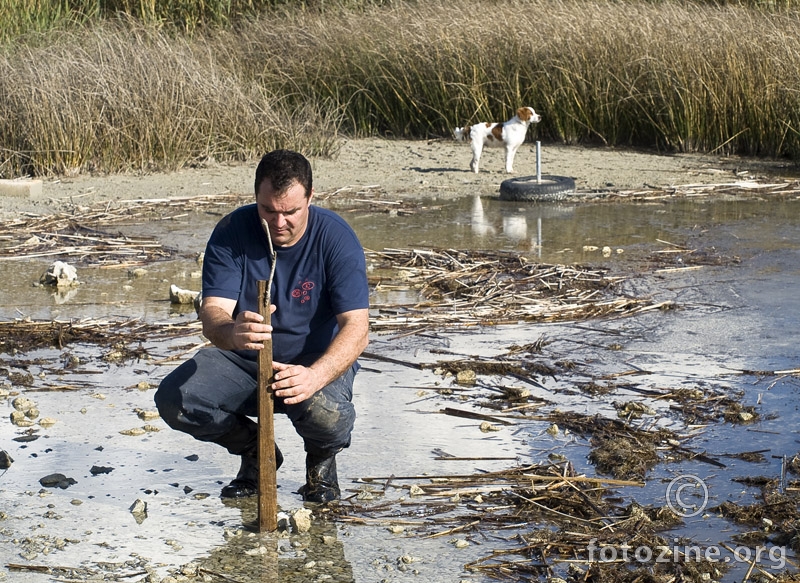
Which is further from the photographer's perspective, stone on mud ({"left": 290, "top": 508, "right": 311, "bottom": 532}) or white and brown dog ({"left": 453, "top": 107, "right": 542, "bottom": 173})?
white and brown dog ({"left": 453, "top": 107, "right": 542, "bottom": 173})

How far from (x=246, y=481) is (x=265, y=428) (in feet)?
1.96

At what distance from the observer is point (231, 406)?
15.5 feet

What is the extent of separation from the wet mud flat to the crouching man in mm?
296

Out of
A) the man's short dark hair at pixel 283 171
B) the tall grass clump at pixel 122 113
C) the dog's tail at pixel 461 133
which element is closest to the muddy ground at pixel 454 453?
the man's short dark hair at pixel 283 171

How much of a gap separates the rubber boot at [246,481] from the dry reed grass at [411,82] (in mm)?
9256

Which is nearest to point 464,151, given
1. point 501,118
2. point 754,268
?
point 501,118

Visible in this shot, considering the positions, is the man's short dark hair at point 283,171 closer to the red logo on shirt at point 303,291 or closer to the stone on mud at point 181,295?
the red logo on shirt at point 303,291

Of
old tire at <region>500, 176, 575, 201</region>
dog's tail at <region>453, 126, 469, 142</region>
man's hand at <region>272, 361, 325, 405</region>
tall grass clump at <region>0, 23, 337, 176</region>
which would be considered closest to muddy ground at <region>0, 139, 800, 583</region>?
man's hand at <region>272, 361, 325, 405</region>

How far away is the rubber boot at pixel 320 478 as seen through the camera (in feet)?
15.4

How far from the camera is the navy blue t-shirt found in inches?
185

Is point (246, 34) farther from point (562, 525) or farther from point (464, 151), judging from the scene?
point (562, 525)

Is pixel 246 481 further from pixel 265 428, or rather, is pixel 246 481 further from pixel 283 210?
pixel 283 210

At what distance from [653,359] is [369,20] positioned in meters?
12.9

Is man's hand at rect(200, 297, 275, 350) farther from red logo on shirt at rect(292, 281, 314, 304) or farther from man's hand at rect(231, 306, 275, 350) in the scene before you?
red logo on shirt at rect(292, 281, 314, 304)
